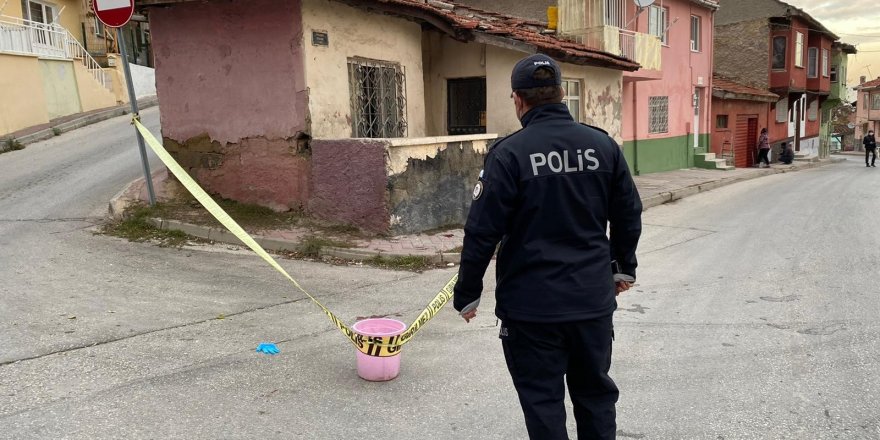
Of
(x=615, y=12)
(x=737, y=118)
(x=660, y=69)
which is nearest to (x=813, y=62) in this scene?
(x=737, y=118)

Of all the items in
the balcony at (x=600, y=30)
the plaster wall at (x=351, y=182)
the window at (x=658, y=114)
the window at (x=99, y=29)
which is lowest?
the plaster wall at (x=351, y=182)

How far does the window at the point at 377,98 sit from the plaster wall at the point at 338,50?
0.13 metres

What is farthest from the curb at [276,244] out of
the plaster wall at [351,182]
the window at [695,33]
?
the window at [695,33]

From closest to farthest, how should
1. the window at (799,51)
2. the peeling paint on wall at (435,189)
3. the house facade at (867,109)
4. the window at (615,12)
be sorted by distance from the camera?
the peeling paint on wall at (435,189)
the window at (615,12)
the window at (799,51)
the house facade at (867,109)

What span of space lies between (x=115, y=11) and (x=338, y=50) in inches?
112

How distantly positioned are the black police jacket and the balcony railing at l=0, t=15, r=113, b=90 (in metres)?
16.2

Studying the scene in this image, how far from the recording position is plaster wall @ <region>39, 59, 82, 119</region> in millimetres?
16203

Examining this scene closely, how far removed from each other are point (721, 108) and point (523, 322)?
24.4 metres

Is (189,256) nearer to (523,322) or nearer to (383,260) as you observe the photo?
(383,260)

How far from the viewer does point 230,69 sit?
350 inches

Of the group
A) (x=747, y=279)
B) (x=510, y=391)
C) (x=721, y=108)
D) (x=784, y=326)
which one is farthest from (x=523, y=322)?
(x=721, y=108)

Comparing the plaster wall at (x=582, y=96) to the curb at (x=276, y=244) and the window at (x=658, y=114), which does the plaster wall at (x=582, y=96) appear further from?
the curb at (x=276, y=244)

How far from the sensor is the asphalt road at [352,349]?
11.1 ft

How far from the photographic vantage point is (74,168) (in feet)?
36.5
